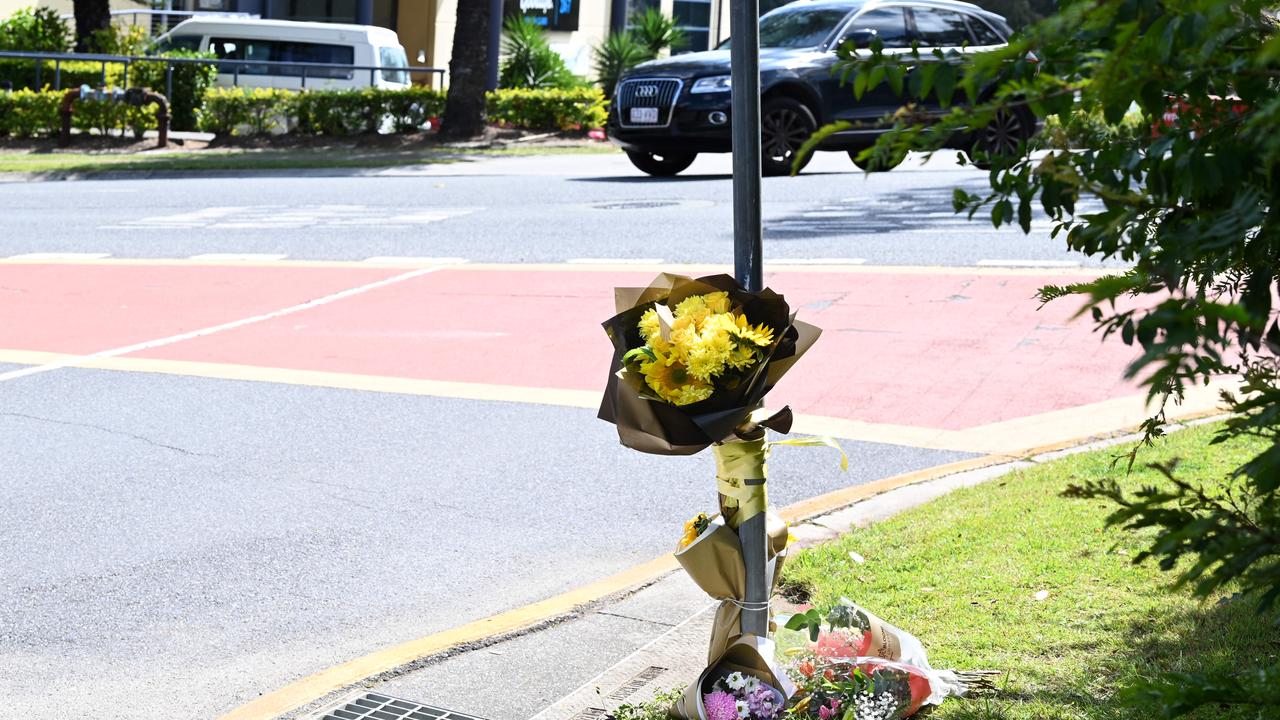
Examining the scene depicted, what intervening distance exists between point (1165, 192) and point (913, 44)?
0.45 metres

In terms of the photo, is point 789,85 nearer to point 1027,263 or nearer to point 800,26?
point 800,26

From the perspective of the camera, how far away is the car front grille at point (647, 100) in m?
16.9

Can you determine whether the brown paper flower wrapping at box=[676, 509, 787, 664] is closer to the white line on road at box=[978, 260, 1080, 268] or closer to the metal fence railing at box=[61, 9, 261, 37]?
the white line on road at box=[978, 260, 1080, 268]

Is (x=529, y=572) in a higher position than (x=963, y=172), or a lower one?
lower

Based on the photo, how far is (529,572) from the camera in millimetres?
5559

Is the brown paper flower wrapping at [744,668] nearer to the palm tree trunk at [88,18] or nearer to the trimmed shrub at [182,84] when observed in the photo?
the trimmed shrub at [182,84]

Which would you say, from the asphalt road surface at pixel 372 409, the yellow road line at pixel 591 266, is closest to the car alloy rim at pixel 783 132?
the asphalt road surface at pixel 372 409

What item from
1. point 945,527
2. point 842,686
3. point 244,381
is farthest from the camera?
point 244,381

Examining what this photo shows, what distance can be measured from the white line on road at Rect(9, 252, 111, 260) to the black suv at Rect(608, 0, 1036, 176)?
6488 mm

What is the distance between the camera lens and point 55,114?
2373 centimetres

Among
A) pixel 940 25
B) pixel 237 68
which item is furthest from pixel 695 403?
pixel 237 68

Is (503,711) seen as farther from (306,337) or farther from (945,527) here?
(306,337)

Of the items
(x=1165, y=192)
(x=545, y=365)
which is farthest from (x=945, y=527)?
(x=545, y=365)

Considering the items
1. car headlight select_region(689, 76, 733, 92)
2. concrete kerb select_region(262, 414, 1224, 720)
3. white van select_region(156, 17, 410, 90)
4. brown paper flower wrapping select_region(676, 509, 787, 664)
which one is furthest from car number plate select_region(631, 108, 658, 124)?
brown paper flower wrapping select_region(676, 509, 787, 664)
